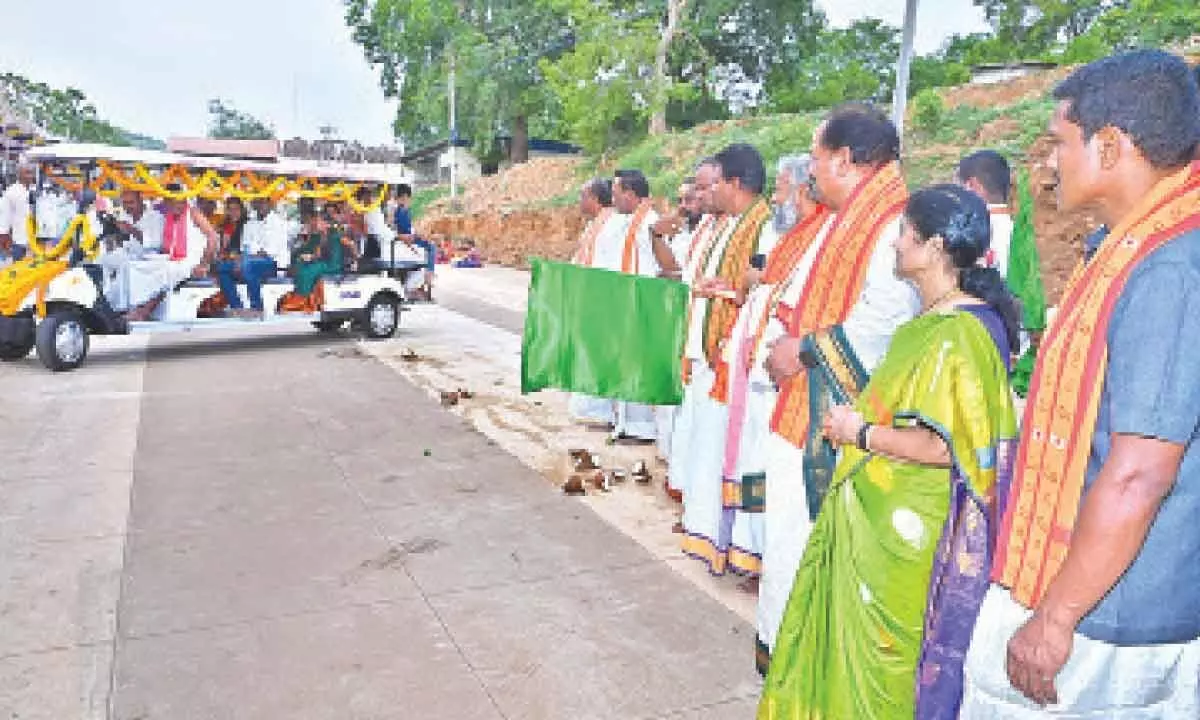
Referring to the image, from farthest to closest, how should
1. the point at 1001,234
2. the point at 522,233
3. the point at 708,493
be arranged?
the point at 522,233 → the point at 1001,234 → the point at 708,493

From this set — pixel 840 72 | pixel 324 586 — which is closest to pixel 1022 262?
pixel 324 586

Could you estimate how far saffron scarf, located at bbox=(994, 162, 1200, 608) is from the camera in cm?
156

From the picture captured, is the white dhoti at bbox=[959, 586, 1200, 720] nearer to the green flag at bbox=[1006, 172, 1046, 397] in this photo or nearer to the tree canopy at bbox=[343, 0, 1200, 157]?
the green flag at bbox=[1006, 172, 1046, 397]

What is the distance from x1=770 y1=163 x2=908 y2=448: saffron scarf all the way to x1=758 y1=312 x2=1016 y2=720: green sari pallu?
62 centimetres

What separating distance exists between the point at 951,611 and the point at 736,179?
259cm

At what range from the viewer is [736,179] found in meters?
4.25

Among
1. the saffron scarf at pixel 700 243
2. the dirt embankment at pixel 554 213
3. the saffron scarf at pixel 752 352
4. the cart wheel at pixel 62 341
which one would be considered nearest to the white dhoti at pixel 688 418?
the saffron scarf at pixel 752 352

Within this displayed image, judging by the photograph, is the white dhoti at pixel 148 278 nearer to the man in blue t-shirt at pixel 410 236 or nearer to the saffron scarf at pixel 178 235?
the saffron scarf at pixel 178 235

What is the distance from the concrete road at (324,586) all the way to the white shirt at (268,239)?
13.2 feet

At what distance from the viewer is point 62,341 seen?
8539 mm

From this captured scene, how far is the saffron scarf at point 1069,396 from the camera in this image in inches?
61.6

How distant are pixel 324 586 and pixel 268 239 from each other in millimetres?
7679

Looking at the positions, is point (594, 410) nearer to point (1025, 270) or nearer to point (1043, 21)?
point (1025, 270)

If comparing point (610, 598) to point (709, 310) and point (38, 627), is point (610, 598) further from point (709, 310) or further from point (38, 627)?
point (38, 627)
